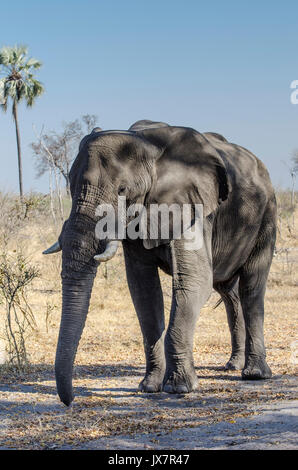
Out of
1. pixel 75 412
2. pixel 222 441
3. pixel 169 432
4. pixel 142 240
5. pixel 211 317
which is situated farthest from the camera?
pixel 211 317

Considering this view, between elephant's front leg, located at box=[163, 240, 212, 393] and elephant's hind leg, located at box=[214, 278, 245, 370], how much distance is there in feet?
6.21

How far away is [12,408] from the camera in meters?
6.04

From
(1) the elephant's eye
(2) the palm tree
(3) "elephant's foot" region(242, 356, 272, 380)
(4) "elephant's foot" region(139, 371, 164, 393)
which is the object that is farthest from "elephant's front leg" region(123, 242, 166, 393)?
(2) the palm tree

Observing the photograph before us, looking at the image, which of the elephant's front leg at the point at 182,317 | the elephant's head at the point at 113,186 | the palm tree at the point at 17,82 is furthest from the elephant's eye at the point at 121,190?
the palm tree at the point at 17,82

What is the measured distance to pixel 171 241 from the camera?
6102mm

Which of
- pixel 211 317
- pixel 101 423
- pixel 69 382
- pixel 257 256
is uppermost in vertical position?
pixel 257 256

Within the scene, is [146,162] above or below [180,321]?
above

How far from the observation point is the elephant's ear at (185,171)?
607 centimetres

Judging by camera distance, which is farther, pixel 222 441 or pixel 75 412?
pixel 75 412

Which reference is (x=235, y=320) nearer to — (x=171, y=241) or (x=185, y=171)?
(x=171, y=241)

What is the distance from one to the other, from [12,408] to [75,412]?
602 mm
